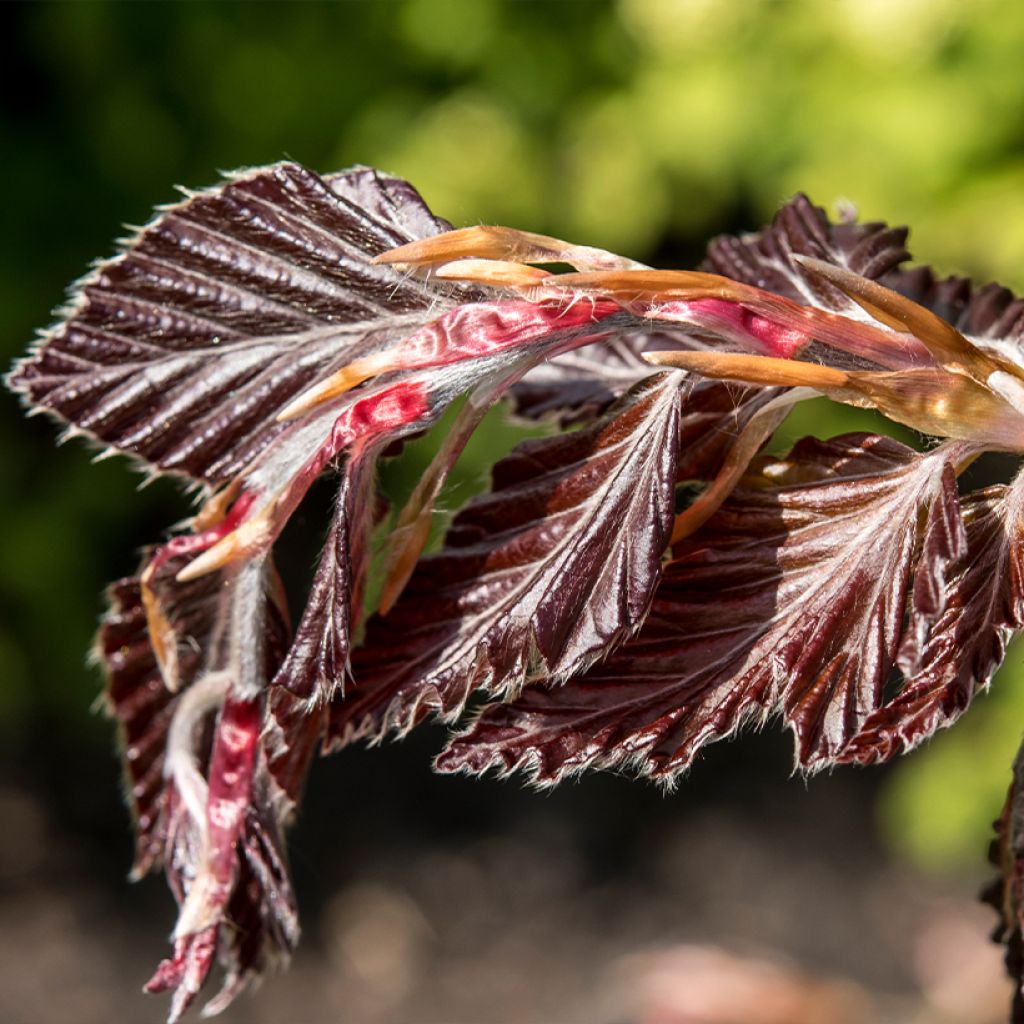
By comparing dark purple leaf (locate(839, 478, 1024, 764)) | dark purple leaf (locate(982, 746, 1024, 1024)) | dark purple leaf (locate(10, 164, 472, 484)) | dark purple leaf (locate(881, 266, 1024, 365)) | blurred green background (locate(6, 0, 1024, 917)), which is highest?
blurred green background (locate(6, 0, 1024, 917))

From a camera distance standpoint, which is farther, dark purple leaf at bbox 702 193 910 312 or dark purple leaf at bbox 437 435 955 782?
dark purple leaf at bbox 702 193 910 312

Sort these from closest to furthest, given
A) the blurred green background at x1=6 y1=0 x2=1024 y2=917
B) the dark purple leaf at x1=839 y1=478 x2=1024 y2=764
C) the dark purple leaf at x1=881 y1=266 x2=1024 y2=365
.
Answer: the dark purple leaf at x1=839 y1=478 x2=1024 y2=764 → the dark purple leaf at x1=881 y1=266 x2=1024 y2=365 → the blurred green background at x1=6 y1=0 x2=1024 y2=917

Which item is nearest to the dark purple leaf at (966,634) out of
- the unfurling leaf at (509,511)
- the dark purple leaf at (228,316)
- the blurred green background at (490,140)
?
the unfurling leaf at (509,511)

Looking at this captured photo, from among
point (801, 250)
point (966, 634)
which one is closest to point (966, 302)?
point (801, 250)

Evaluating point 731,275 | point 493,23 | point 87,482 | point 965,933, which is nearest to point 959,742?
point 965,933

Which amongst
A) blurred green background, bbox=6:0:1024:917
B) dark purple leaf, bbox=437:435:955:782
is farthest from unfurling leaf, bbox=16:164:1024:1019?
blurred green background, bbox=6:0:1024:917

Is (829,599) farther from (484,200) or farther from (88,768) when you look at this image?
(88,768)

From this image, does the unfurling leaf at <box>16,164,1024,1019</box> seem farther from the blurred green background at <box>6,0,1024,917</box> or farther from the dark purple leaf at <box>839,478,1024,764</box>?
the blurred green background at <box>6,0,1024,917</box>

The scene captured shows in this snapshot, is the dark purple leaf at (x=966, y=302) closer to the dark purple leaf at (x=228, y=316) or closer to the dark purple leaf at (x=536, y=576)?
the dark purple leaf at (x=536, y=576)
